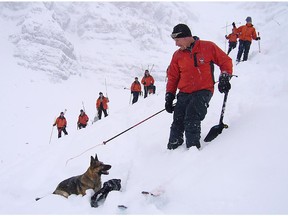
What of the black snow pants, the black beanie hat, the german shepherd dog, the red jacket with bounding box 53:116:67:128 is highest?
the black beanie hat

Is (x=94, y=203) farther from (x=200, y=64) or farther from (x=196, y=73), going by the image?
(x=200, y=64)

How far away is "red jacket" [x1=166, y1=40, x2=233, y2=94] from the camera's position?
534 cm

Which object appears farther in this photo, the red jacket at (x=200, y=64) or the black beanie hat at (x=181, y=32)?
the red jacket at (x=200, y=64)

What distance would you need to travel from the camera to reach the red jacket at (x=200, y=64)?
5.34m

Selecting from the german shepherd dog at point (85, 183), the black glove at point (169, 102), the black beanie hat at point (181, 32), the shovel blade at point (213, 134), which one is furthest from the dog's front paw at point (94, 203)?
the black beanie hat at point (181, 32)

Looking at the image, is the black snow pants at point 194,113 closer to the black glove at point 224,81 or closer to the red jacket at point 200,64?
the red jacket at point 200,64

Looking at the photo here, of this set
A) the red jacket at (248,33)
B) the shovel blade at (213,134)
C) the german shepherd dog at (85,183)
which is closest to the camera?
the german shepherd dog at (85,183)

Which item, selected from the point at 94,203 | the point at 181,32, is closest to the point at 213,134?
the point at 181,32

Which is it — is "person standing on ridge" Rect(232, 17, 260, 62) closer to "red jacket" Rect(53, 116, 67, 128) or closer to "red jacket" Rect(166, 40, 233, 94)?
"red jacket" Rect(166, 40, 233, 94)

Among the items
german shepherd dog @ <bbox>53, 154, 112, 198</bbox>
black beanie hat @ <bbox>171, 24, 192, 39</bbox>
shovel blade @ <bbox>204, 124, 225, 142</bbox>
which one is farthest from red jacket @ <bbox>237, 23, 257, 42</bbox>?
german shepherd dog @ <bbox>53, 154, 112, 198</bbox>

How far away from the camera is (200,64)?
534cm

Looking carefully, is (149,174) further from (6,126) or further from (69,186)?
(6,126)

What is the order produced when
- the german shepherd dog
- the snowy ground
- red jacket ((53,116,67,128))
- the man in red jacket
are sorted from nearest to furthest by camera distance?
the snowy ground
the german shepherd dog
the man in red jacket
red jacket ((53,116,67,128))

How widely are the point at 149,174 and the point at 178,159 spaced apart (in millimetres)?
553
